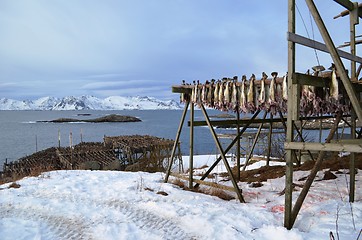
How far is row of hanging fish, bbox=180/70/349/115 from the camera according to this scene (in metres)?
4.91

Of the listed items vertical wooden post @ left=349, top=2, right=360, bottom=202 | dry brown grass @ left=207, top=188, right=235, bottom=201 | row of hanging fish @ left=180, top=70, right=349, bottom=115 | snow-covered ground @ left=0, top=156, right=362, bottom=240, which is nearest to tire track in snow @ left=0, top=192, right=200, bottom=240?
snow-covered ground @ left=0, top=156, right=362, bottom=240

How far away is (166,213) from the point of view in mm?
5465

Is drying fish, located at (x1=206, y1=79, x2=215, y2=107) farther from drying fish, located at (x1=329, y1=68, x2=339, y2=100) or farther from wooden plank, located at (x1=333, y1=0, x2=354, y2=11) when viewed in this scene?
wooden plank, located at (x1=333, y1=0, x2=354, y2=11)

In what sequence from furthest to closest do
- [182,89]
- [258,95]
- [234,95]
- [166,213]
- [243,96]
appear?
[182,89] < [234,95] < [243,96] < [258,95] < [166,213]

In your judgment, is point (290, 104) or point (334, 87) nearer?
point (290, 104)

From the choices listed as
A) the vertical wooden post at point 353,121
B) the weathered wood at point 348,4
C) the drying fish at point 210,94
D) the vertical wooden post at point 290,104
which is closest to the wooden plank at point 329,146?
the vertical wooden post at point 290,104

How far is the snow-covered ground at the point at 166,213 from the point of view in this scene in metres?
4.45

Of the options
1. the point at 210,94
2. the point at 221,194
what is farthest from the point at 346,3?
the point at 221,194

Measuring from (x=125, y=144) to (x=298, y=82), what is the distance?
2345cm

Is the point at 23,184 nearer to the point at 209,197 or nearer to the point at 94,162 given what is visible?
the point at 209,197

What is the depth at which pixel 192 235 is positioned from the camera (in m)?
4.48

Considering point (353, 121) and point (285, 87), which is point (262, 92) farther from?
point (353, 121)

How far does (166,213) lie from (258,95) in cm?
302

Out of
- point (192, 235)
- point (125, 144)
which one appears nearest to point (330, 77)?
point (192, 235)
